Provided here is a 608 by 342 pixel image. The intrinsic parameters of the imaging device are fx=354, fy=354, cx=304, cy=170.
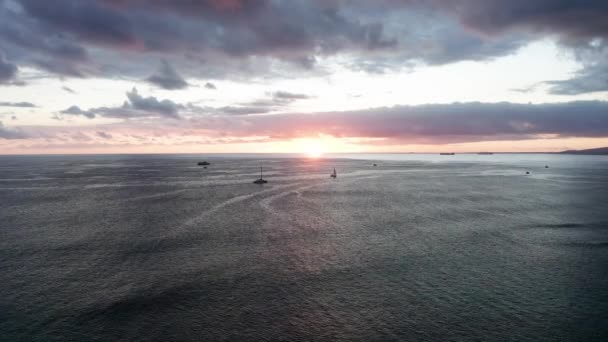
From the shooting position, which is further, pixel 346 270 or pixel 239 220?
pixel 239 220

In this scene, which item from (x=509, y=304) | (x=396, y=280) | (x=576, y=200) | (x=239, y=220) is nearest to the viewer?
(x=509, y=304)

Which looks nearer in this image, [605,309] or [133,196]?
[605,309]

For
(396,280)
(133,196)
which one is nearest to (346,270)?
(396,280)

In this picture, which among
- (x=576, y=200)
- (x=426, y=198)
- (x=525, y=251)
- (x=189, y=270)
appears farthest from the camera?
(x=426, y=198)

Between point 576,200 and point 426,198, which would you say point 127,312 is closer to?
point 426,198

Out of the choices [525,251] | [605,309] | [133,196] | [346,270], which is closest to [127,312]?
[346,270]

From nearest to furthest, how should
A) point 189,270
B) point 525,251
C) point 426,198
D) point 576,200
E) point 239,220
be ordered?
point 189,270 → point 525,251 → point 239,220 → point 576,200 → point 426,198

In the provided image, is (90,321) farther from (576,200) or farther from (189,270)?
(576,200)

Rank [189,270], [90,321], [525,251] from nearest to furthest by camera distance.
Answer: [90,321] < [189,270] < [525,251]

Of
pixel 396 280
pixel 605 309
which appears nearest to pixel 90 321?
pixel 396 280
